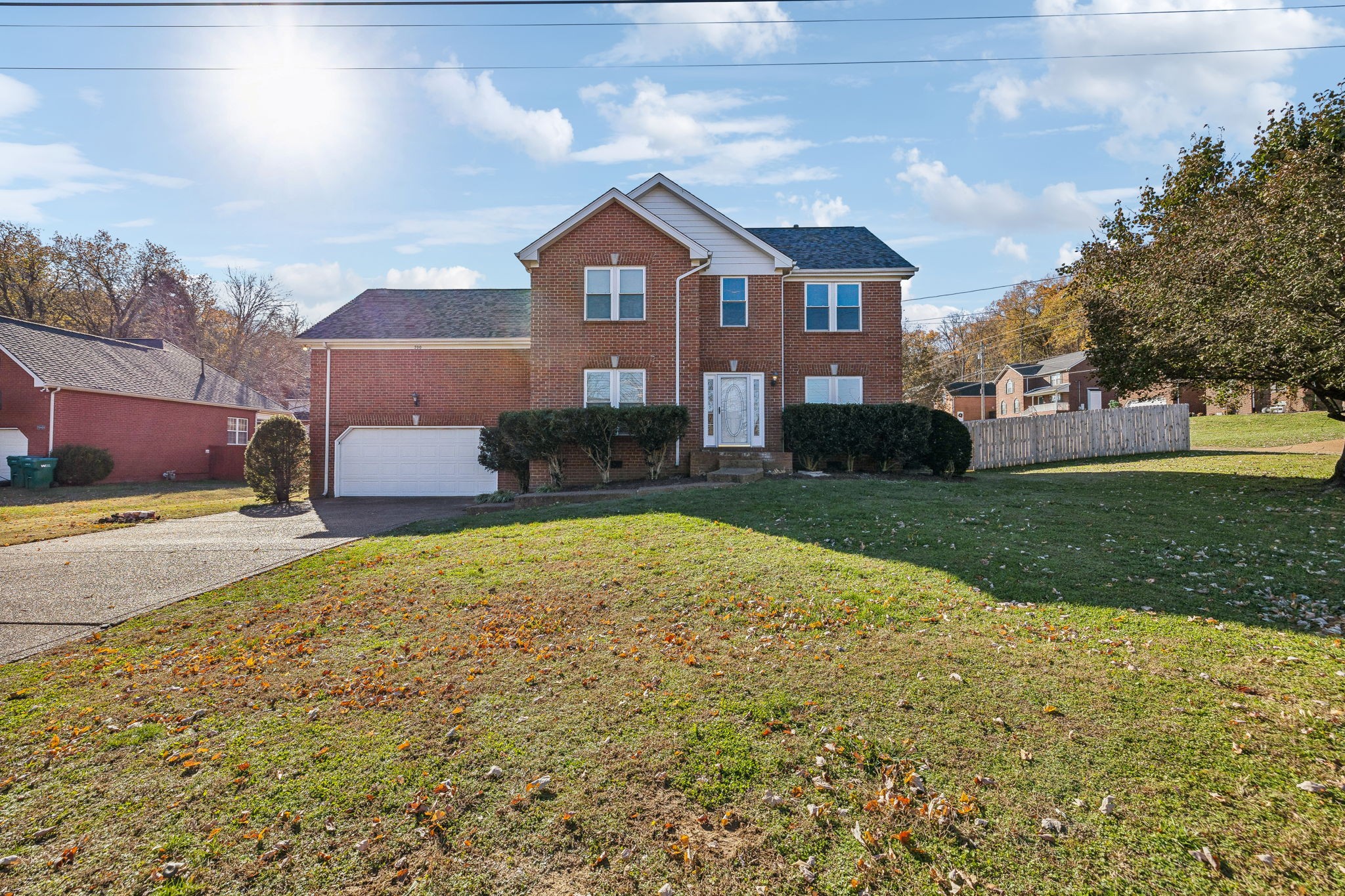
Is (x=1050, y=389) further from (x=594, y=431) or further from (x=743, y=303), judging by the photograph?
(x=594, y=431)

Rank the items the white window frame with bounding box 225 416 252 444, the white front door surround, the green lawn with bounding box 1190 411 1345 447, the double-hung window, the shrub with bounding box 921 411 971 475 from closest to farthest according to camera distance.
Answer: the shrub with bounding box 921 411 971 475 → the white front door surround → the green lawn with bounding box 1190 411 1345 447 → the white window frame with bounding box 225 416 252 444 → the double-hung window

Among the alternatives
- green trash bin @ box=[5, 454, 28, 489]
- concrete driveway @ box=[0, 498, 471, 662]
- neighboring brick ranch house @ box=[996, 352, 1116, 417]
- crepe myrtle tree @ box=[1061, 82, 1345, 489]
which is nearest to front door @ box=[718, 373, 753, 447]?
concrete driveway @ box=[0, 498, 471, 662]

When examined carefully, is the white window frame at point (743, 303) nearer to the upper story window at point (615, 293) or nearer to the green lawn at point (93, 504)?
the upper story window at point (615, 293)

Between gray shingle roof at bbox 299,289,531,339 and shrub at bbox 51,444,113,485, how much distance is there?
31.2ft

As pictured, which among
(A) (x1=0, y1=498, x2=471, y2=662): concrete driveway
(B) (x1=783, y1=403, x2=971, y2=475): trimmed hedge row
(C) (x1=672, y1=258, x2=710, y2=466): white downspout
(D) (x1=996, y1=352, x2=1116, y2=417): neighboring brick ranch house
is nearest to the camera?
(A) (x1=0, y1=498, x2=471, y2=662): concrete driveway

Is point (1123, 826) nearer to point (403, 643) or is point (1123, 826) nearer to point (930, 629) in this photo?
point (930, 629)

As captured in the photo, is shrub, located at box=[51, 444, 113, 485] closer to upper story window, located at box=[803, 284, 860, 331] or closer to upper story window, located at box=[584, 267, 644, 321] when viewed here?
upper story window, located at box=[584, 267, 644, 321]

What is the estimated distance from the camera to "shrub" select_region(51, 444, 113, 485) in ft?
68.9

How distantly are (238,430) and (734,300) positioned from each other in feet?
79.1

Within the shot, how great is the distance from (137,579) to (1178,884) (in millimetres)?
9749

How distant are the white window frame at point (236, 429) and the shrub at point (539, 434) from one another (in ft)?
64.0

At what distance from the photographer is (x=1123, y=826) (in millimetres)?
3021

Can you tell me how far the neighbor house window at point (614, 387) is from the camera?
16391mm

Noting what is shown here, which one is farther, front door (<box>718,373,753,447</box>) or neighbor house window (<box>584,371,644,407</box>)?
front door (<box>718,373,753,447</box>)
